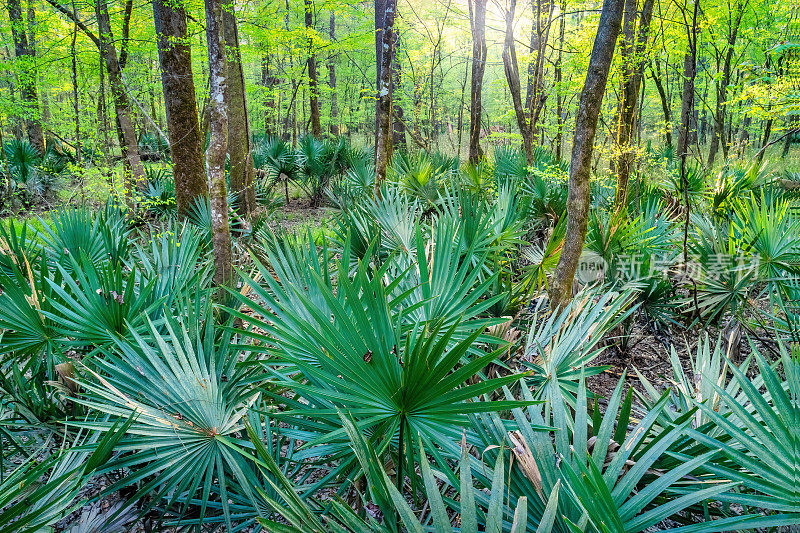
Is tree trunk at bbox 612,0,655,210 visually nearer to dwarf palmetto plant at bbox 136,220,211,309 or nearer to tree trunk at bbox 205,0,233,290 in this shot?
tree trunk at bbox 205,0,233,290

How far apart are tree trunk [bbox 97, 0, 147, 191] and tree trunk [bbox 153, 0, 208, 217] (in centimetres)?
73

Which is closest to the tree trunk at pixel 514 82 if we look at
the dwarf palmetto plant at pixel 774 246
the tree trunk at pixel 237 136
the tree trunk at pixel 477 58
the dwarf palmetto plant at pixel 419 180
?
the tree trunk at pixel 477 58

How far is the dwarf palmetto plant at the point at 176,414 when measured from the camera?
162 cm

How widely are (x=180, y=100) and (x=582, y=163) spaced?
5496 millimetres

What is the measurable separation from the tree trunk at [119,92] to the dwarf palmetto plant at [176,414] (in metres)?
6.04

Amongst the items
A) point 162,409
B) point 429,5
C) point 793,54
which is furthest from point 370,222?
point 429,5

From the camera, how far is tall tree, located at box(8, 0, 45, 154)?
8438 millimetres

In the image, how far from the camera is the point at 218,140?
428cm

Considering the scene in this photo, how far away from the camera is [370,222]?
412cm

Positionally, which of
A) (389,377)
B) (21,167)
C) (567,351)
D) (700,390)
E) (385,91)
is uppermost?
(385,91)

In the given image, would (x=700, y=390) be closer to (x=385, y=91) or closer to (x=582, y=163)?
(x=582, y=163)

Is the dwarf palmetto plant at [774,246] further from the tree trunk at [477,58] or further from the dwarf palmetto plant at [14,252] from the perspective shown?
the tree trunk at [477,58]

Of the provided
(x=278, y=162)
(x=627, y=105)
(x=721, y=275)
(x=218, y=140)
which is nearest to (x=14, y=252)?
(x=218, y=140)

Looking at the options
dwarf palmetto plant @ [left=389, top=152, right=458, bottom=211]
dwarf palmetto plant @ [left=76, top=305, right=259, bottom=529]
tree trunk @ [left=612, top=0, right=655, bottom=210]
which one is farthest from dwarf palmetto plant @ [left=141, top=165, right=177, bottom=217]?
tree trunk @ [left=612, top=0, right=655, bottom=210]
